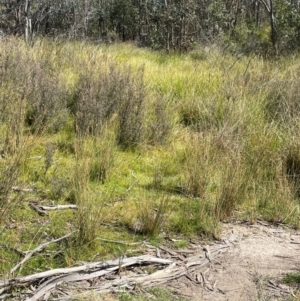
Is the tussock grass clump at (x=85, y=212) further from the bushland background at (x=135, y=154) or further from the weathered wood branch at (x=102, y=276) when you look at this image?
the weathered wood branch at (x=102, y=276)

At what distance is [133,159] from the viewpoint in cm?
552

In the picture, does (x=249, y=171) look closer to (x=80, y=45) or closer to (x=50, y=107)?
(x=50, y=107)

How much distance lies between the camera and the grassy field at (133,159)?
12.3 feet

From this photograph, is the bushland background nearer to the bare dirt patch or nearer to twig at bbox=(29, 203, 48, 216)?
twig at bbox=(29, 203, 48, 216)

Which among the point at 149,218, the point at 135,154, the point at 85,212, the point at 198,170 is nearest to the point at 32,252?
the point at 85,212

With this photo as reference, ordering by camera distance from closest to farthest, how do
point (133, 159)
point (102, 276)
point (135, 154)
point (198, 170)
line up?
point (102, 276) → point (198, 170) → point (133, 159) → point (135, 154)

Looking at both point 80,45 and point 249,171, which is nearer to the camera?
point 249,171

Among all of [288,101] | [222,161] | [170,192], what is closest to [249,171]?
[222,161]

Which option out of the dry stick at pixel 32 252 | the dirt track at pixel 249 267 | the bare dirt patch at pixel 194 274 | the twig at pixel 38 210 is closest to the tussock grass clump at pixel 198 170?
the dirt track at pixel 249 267

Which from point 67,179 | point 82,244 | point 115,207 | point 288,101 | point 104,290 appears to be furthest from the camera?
point 288,101

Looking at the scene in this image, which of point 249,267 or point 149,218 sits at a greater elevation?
point 149,218

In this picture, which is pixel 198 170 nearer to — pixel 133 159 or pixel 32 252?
pixel 133 159

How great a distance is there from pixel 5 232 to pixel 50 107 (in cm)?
271

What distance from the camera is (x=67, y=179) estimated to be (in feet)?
15.0
